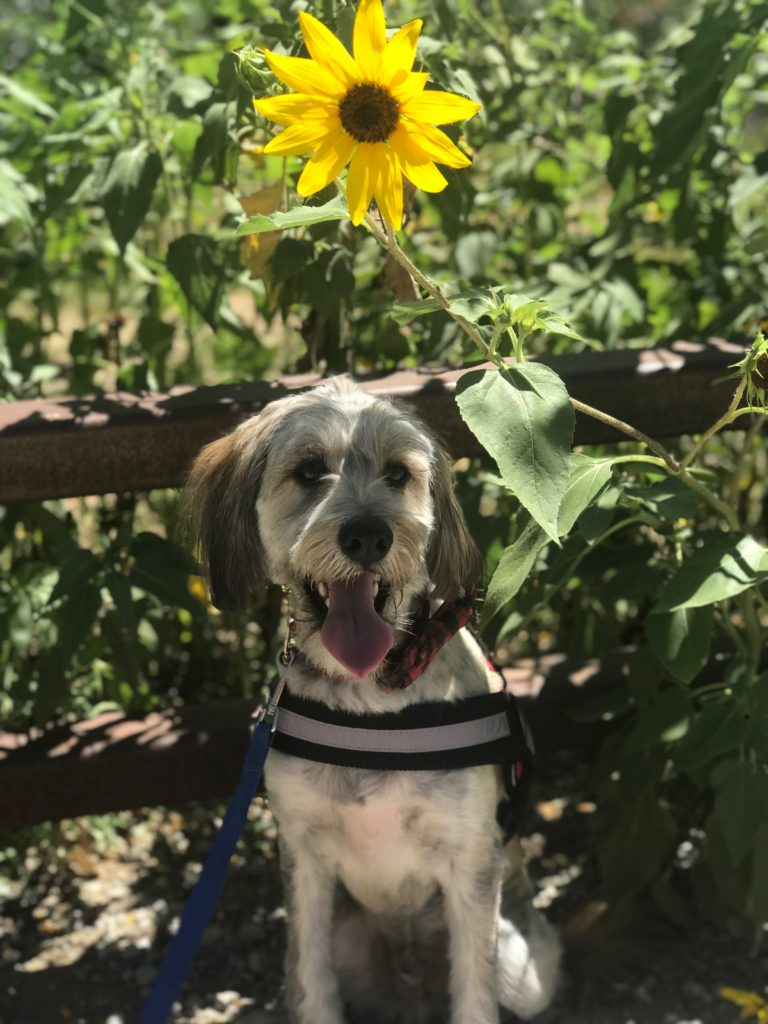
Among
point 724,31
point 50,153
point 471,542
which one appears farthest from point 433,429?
point 50,153

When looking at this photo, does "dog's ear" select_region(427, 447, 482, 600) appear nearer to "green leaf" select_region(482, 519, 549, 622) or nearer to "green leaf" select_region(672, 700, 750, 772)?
"green leaf" select_region(482, 519, 549, 622)

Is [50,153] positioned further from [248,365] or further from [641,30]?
[641,30]

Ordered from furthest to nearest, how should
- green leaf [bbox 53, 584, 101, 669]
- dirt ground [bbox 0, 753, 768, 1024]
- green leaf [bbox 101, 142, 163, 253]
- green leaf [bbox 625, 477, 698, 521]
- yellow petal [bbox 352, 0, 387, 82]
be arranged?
dirt ground [bbox 0, 753, 768, 1024]
green leaf [bbox 53, 584, 101, 669]
green leaf [bbox 101, 142, 163, 253]
green leaf [bbox 625, 477, 698, 521]
yellow petal [bbox 352, 0, 387, 82]

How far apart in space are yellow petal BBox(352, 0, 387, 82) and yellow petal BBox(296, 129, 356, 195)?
0.36 ft

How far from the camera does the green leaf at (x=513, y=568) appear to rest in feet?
8.06

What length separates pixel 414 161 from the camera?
222 centimetres

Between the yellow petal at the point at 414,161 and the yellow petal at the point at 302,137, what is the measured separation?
0.35 ft

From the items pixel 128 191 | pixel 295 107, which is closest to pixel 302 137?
pixel 295 107

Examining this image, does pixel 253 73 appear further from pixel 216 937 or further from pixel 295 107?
pixel 216 937

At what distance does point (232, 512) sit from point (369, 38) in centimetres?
98

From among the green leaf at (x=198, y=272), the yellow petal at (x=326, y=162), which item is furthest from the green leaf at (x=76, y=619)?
the yellow petal at (x=326, y=162)

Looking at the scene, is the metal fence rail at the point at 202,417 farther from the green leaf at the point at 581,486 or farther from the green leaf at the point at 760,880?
the green leaf at the point at 760,880

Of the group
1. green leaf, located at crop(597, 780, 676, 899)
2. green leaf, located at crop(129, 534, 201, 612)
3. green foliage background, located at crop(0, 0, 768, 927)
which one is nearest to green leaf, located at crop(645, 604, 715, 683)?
green foliage background, located at crop(0, 0, 768, 927)

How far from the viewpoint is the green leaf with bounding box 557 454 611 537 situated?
7.81ft
